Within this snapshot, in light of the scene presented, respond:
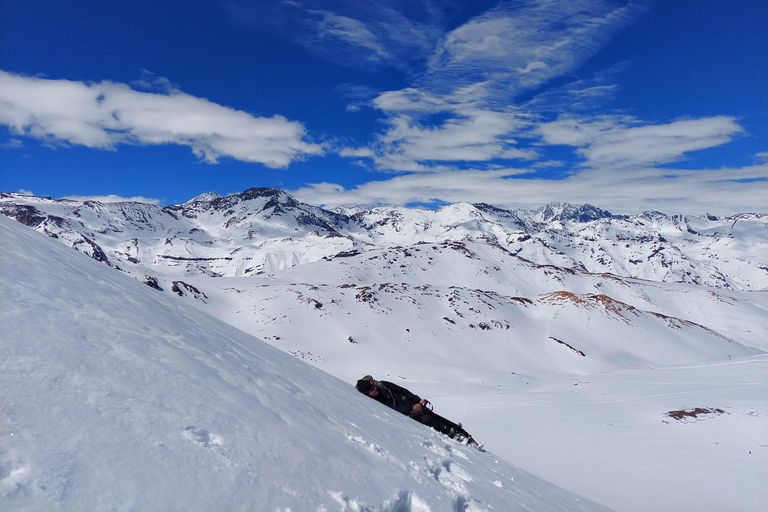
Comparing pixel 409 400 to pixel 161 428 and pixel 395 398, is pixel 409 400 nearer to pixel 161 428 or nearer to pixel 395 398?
pixel 395 398

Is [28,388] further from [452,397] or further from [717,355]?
[717,355]

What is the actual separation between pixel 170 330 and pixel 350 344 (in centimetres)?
4024

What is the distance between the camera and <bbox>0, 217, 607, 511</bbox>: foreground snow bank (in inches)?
110

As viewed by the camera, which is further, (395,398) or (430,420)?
(395,398)

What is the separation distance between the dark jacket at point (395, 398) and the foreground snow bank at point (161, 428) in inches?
171

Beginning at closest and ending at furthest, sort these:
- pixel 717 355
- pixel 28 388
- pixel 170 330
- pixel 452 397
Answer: pixel 28 388 → pixel 170 330 → pixel 452 397 → pixel 717 355

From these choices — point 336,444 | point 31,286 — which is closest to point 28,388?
point 31,286

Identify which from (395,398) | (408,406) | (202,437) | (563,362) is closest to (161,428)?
(202,437)

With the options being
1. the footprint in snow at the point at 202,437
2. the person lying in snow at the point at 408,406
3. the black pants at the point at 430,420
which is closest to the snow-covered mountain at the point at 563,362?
the person lying in snow at the point at 408,406

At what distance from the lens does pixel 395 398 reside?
11.2m

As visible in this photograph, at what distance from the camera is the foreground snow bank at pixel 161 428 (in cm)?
279

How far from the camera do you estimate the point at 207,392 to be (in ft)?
14.1

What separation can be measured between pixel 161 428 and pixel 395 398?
8.59 metres

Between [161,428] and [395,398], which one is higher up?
[395,398]
